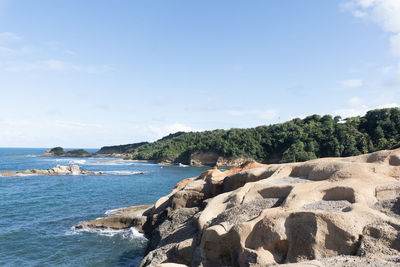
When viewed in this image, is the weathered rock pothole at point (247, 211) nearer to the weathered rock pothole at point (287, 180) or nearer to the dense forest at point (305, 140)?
the weathered rock pothole at point (287, 180)

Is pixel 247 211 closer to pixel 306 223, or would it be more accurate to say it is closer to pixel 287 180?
pixel 306 223

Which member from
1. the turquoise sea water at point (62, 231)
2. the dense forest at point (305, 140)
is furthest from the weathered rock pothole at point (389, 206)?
the dense forest at point (305, 140)

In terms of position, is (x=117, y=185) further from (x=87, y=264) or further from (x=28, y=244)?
(x=87, y=264)

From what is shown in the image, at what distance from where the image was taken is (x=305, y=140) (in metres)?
79.9

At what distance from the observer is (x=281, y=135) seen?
91.8 m

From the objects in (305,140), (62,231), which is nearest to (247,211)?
(62,231)

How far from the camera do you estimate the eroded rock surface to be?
8562 mm

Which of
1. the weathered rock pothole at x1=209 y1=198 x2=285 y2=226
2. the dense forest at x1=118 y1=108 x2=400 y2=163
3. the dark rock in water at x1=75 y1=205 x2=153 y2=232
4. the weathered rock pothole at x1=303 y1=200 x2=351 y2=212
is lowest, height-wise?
the dark rock in water at x1=75 y1=205 x2=153 y2=232

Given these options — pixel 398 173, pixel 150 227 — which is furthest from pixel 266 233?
pixel 150 227

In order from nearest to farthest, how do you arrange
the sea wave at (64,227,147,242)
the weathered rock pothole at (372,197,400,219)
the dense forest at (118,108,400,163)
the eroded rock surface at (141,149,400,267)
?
the eroded rock surface at (141,149,400,267) < the weathered rock pothole at (372,197,400,219) < the sea wave at (64,227,147,242) < the dense forest at (118,108,400,163)

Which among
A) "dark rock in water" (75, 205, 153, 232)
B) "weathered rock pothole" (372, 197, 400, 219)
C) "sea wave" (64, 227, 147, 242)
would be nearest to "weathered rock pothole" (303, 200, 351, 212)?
"weathered rock pothole" (372, 197, 400, 219)

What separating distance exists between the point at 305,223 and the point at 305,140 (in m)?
75.5

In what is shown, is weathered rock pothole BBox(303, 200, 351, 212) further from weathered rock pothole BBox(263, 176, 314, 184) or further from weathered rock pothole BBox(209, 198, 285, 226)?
weathered rock pothole BBox(263, 176, 314, 184)

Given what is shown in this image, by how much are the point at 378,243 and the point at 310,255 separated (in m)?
1.95
